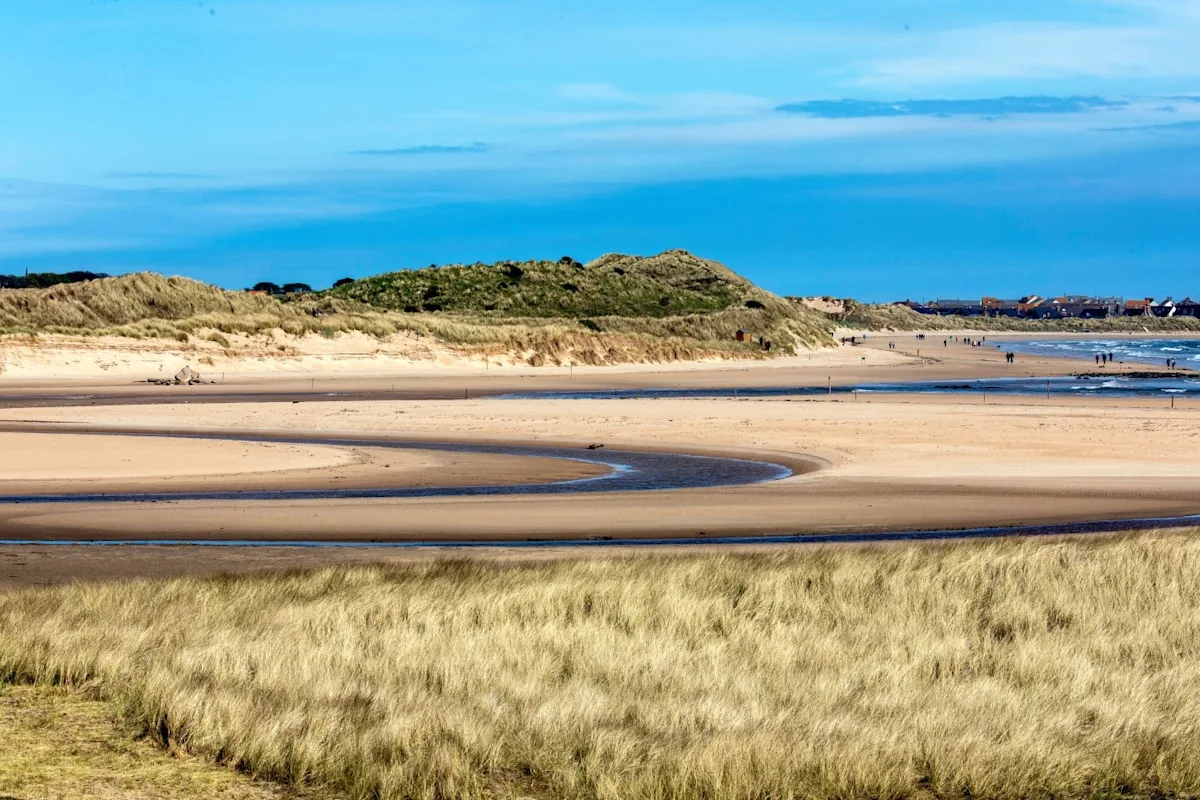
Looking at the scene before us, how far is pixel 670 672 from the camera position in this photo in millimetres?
8875

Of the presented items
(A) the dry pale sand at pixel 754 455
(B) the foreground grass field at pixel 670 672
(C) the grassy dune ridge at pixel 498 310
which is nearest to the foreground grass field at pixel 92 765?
(B) the foreground grass field at pixel 670 672

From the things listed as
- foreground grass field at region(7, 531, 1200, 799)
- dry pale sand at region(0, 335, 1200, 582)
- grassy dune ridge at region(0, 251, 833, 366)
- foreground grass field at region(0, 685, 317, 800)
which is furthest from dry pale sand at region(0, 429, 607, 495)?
grassy dune ridge at region(0, 251, 833, 366)

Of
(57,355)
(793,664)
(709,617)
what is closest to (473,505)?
(709,617)

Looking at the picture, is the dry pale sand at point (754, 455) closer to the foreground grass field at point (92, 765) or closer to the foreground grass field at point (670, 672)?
the foreground grass field at point (670, 672)

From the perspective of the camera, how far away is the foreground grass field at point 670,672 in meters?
6.89

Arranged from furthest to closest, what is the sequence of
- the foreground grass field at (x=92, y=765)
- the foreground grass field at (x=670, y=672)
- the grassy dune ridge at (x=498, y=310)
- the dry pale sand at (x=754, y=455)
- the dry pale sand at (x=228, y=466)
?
1. the grassy dune ridge at (x=498, y=310)
2. the dry pale sand at (x=228, y=466)
3. the dry pale sand at (x=754, y=455)
4. the foreground grass field at (x=670, y=672)
5. the foreground grass field at (x=92, y=765)

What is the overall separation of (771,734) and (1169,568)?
669 centimetres

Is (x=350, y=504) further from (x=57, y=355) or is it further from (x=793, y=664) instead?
(x=57, y=355)

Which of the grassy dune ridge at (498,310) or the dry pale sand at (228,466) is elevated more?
the grassy dune ridge at (498,310)

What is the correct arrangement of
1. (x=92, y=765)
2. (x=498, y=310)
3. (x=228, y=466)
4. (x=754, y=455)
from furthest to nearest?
(x=498, y=310)
(x=754, y=455)
(x=228, y=466)
(x=92, y=765)

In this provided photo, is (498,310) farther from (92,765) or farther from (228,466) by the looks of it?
(92,765)

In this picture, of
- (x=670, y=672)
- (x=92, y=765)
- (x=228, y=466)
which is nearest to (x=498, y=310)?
(x=228, y=466)

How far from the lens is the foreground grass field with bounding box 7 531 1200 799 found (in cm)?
689

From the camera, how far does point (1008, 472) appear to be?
73.2ft
